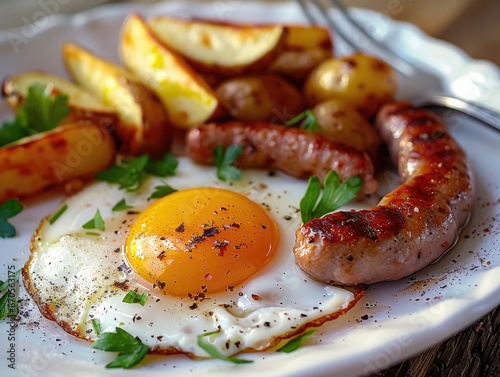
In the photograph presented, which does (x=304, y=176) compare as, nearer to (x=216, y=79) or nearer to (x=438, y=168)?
(x=438, y=168)

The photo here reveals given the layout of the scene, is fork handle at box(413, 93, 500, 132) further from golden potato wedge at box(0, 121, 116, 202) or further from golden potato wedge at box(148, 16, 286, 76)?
golden potato wedge at box(0, 121, 116, 202)

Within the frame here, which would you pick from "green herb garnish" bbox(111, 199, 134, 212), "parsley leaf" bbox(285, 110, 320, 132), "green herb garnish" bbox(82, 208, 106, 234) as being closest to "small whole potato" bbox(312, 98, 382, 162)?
"parsley leaf" bbox(285, 110, 320, 132)

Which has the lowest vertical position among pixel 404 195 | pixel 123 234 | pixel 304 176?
pixel 123 234

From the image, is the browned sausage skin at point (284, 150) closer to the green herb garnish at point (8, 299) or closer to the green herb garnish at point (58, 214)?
the green herb garnish at point (58, 214)

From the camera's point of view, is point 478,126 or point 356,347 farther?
point 478,126

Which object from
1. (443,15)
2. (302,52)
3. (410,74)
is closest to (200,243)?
(302,52)

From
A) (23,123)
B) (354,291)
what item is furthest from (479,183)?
(23,123)

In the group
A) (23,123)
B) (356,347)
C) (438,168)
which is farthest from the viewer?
(23,123)
